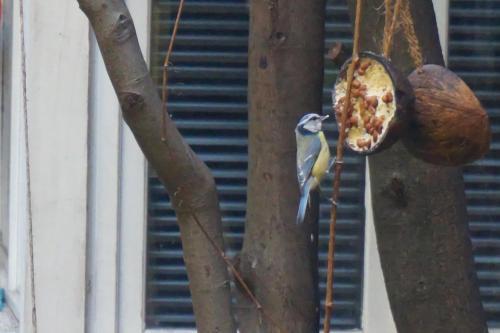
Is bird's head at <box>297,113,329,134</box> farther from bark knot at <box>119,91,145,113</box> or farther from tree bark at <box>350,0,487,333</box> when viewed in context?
tree bark at <box>350,0,487,333</box>

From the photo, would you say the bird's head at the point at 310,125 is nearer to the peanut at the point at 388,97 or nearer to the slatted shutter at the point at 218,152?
the peanut at the point at 388,97

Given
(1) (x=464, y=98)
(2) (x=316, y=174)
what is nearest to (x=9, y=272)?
(2) (x=316, y=174)

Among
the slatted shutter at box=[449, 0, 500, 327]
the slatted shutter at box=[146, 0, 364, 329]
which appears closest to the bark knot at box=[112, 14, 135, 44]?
the slatted shutter at box=[146, 0, 364, 329]

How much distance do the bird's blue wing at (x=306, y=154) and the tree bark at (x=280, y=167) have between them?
0.28m

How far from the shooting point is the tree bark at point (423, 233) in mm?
3641

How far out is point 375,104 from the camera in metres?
2.66

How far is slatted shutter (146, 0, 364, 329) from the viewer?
17.9 feet

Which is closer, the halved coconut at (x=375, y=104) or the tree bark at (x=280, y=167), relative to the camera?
A: the halved coconut at (x=375, y=104)

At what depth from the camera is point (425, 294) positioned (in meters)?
3.64

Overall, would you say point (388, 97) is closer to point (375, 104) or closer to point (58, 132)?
Answer: point (375, 104)

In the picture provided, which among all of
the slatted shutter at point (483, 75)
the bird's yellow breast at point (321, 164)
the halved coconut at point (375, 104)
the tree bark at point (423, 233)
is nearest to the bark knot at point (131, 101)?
the bird's yellow breast at point (321, 164)

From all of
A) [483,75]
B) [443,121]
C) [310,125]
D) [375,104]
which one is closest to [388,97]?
[375,104]

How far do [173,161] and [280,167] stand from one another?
37 cm

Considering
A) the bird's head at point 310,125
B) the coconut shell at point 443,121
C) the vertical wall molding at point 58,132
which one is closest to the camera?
the coconut shell at point 443,121
